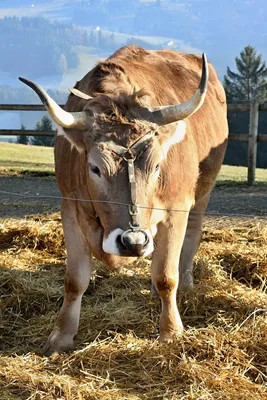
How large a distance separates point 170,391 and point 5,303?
2.04 m

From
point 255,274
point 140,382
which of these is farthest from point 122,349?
point 255,274

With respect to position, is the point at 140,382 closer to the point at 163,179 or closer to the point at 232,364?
the point at 232,364

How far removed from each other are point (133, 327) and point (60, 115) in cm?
188

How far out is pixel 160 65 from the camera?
5434 millimetres

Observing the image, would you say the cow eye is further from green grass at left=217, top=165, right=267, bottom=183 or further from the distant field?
the distant field

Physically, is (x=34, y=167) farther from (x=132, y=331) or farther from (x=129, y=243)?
(x=129, y=243)

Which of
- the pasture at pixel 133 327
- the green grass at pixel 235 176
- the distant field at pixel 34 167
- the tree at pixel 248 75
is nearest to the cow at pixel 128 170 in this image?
the pasture at pixel 133 327

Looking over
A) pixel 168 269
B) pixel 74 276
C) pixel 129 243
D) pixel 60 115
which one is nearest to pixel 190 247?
pixel 168 269

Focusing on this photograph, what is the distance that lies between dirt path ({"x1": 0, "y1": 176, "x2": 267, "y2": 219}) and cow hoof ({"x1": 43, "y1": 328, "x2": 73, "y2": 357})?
4.63m

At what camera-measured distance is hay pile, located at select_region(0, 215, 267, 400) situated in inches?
138

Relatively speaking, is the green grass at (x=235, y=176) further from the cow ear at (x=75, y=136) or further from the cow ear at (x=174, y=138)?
the cow ear at (x=75, y=136)

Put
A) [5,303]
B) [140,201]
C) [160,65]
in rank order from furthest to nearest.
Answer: [160,65]
[5,303]
[140,201]

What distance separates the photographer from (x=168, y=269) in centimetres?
445

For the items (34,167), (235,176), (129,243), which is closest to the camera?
(129,243)
